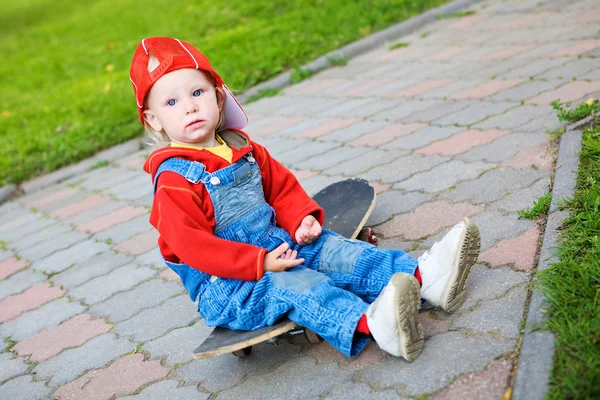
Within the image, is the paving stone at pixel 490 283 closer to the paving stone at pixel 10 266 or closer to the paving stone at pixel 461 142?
the paving stone at pixel 461 142

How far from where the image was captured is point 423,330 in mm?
2131

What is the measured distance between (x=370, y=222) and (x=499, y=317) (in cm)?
109

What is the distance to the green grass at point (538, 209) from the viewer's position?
2.63 meters

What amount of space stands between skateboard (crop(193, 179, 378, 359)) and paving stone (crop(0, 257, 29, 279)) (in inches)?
71.9

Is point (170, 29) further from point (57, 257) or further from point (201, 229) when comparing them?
point (201, 229)

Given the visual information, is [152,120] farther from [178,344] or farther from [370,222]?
[370,222]

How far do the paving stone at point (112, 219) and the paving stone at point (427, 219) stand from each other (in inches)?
67.6

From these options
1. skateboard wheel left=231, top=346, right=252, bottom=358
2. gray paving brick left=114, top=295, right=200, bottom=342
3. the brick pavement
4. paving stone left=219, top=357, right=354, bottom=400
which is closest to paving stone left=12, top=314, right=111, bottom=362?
the brick pavement

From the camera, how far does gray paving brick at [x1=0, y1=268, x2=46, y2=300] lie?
349 cm

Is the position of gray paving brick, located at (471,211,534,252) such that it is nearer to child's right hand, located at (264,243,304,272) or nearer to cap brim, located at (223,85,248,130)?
child's right hand, located at (264,243,304,272)

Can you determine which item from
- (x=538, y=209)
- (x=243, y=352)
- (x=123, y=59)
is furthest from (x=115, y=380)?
(x=123, y=59)

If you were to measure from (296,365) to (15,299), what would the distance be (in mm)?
1866

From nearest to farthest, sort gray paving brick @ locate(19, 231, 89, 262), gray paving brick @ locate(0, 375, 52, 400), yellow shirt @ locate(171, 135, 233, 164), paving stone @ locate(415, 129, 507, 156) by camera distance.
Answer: yellow shirt @ locate(171, 135, 233, 164) → gray paving brick @ locate(0, 375, 52, 400) → paving stone @ locate(415, 129, 507, 156) → gray paving brick @ locate(19, 231, 89, 262)

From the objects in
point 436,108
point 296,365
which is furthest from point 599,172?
point 436,108
